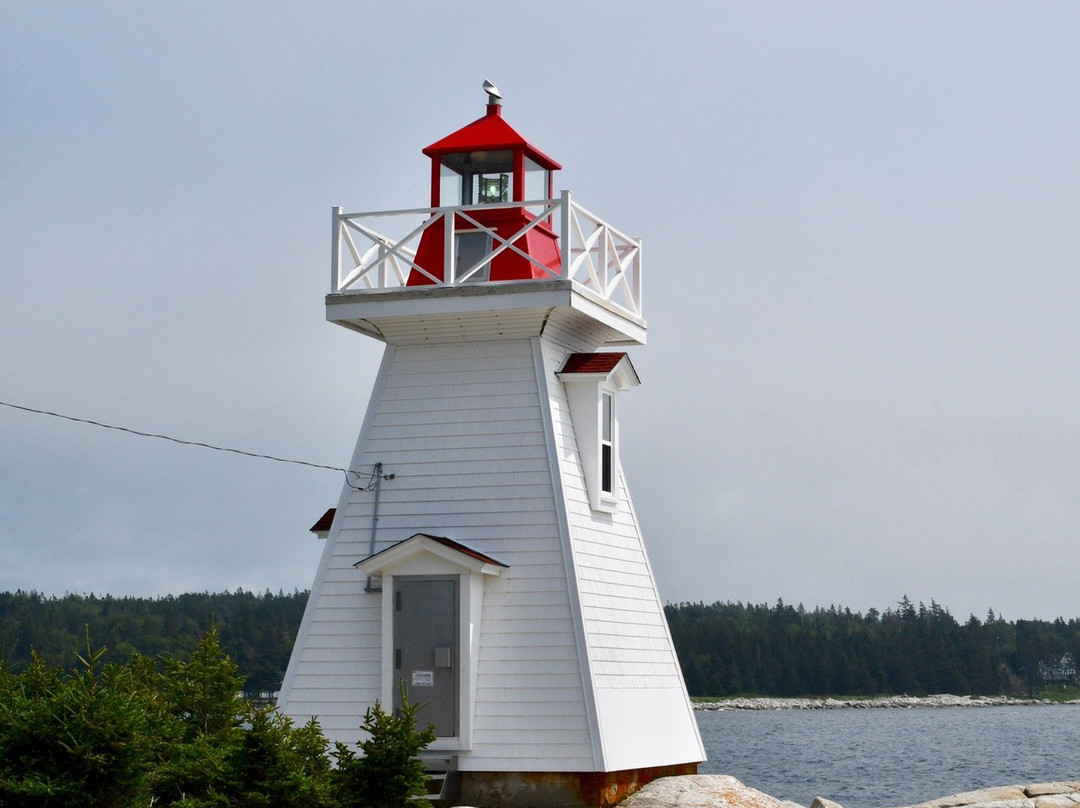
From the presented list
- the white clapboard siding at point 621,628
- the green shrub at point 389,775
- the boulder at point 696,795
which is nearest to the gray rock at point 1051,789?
the boulder at point 696,795

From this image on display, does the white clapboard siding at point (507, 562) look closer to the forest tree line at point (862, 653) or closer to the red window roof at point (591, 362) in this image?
the red window roof at point (591, 362)

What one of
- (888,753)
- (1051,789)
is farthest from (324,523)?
(888,753)

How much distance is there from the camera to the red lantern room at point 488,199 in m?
18.1

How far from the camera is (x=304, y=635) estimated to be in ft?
58.6

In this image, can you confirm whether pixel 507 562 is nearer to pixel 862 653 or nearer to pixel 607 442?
pixel 607 442

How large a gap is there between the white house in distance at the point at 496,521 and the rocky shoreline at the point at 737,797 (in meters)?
0.32

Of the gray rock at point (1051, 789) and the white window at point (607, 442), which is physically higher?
the white window at point (607, 442)

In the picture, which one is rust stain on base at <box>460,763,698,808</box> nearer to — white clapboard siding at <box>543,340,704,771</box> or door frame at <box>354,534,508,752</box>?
white clapboard siding at <box>543,340,704,771</box>

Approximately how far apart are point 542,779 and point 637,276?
6.13 meters

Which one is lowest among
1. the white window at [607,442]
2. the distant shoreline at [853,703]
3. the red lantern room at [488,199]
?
the white window at [607,442]

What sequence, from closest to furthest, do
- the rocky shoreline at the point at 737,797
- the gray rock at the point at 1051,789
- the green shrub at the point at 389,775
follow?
1. the green shrub at the point at 389,775
2. the rocky shoreline at the point at 737,797
3. the gray rock at the point at 1051,789

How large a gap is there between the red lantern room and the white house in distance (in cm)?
3

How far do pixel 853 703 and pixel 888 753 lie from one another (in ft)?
172

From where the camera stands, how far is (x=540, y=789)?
16531 mm
